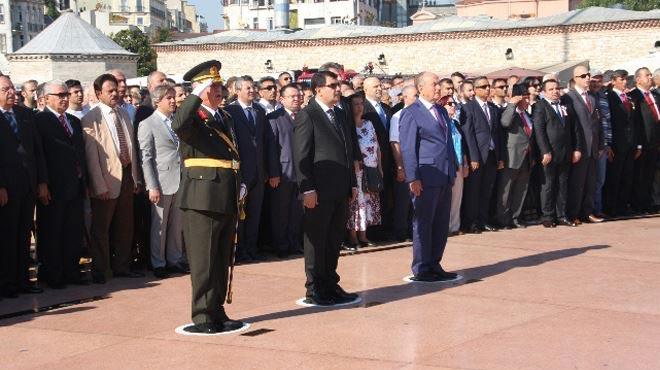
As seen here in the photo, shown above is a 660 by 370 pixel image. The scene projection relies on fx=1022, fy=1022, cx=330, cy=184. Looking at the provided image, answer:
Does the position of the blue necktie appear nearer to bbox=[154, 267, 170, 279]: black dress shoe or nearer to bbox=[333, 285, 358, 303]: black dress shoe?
bbox=[154, 267, 170, 279]: black dress shoe

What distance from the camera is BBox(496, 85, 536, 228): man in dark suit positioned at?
13969 mm

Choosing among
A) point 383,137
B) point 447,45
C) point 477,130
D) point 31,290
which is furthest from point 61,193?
point 447,45

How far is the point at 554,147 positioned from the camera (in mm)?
14008

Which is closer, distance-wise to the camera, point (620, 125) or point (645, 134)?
point (620, 125)

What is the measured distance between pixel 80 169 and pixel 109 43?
1599 inches

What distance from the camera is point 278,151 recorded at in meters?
11.9

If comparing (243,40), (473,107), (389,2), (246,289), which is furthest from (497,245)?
(389,2)

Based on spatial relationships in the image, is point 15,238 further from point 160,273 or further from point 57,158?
point 160,273

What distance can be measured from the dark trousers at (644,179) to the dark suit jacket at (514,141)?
2614 mm

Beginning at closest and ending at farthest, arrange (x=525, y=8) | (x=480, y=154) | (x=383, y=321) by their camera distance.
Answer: (x=383, y=321) → (x=480, y=154) → (x=525, y=8)

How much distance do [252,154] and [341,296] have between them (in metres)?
2.80

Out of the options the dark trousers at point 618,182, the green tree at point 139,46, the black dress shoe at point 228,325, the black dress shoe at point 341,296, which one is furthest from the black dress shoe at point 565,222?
the green tree at point 139,46

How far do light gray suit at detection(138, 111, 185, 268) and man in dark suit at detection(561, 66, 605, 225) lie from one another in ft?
20.3

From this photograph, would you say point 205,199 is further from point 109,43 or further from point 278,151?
point 109,43
